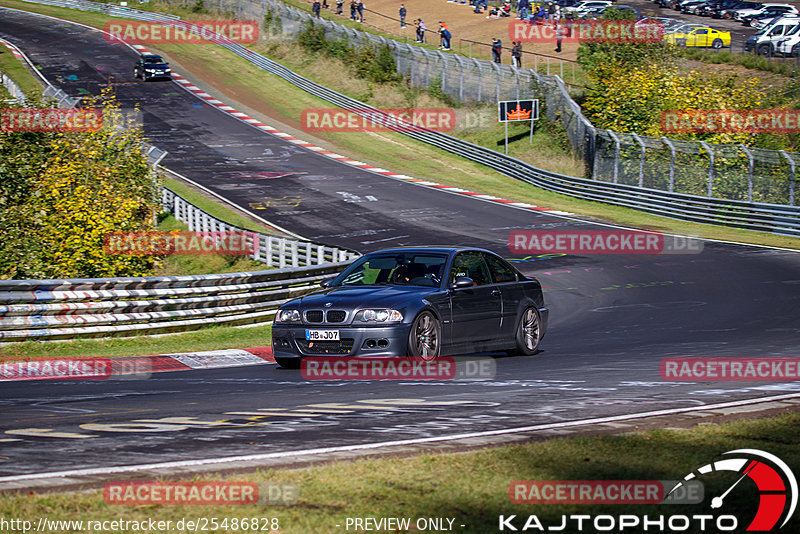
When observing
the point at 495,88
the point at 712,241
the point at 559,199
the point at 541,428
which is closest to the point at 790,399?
the point at 541,428

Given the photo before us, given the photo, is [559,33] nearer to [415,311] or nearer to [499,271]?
[499,271]

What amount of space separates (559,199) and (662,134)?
590cm

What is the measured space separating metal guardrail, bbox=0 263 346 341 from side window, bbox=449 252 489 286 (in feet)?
19.4

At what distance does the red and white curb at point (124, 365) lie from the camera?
1147 centimetres

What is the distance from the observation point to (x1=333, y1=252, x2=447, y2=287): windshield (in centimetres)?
1127

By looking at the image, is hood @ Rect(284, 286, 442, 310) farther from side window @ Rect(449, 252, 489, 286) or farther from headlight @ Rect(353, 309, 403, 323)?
side window @ Rect(449, 252, 489, 286)

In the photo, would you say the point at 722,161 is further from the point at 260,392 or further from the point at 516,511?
the point at 516,511

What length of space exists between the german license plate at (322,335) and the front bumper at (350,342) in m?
0.05

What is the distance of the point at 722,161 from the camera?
31.4 m

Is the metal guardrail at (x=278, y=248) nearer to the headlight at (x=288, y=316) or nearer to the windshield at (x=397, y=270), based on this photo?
the windshield at (x=397, y=270)

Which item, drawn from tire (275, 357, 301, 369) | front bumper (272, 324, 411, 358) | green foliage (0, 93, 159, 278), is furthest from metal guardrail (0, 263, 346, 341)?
green foliage (0, 93, 159, 278)

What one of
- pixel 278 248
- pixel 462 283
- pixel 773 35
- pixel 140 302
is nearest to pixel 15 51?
pixel 278 248

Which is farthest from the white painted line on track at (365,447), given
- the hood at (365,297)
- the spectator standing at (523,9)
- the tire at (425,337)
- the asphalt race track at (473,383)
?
the spectator standing at (523,9)

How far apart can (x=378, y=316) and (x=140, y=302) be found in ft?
21.2
